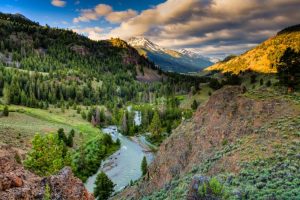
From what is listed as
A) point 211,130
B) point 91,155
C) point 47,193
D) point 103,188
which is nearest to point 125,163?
point 91,155

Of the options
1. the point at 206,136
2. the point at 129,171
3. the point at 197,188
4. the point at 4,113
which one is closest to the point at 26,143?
the point at 129,171

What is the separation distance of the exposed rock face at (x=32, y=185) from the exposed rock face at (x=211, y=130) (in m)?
17.2

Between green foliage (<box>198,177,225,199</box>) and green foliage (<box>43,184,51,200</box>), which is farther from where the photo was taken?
green foliage (<box>43,184,51,200</box>)

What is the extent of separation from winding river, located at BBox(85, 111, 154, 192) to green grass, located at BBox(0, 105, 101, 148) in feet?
47.5

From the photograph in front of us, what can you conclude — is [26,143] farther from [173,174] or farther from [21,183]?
[21,183]

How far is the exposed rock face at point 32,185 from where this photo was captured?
2225 centimetres

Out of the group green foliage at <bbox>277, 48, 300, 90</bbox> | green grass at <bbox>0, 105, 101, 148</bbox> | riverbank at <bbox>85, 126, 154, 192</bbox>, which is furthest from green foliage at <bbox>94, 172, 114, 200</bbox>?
green foliage at <bbox>277, 48, 300, 90</bbox>

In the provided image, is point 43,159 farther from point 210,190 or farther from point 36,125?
point 36,125

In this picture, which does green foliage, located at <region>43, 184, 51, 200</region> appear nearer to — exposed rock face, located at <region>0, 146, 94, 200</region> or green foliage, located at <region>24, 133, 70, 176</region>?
exposed rock face, located at <region>0, 146, 94, 200</region>

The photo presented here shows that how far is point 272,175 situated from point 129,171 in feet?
214

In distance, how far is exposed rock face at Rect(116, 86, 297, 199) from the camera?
42.7 meters

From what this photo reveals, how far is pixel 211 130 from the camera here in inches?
1871

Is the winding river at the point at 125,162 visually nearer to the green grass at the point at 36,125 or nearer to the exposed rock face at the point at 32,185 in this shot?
the green grass at the point at 36,125

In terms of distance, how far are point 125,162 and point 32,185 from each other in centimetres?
7640
